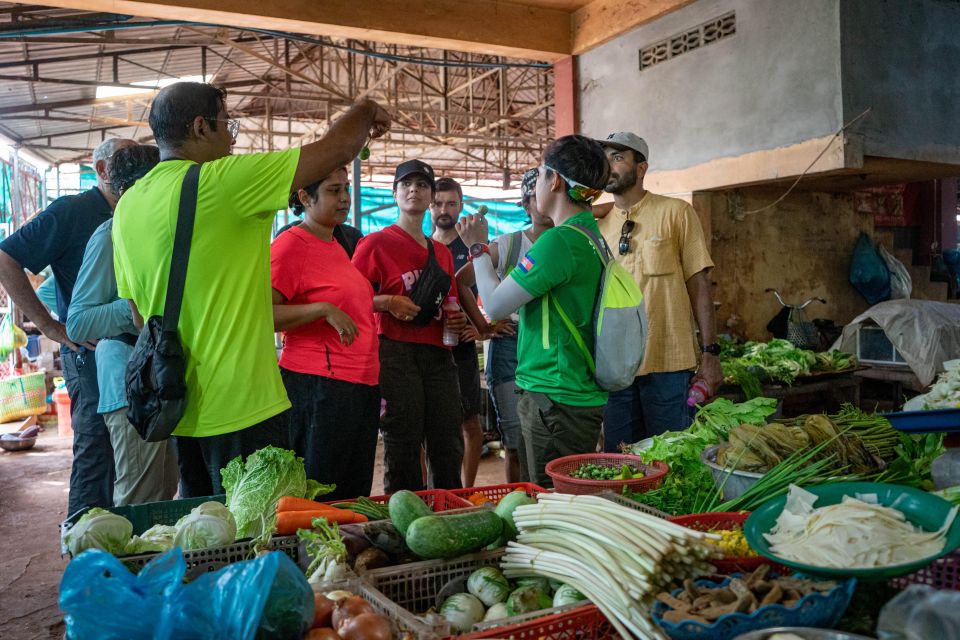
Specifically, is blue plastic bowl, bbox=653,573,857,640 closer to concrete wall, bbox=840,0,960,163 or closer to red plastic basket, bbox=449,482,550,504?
red plastic basket, bbox=449,482,550,504

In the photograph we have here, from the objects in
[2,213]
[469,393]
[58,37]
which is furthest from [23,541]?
[2,213]

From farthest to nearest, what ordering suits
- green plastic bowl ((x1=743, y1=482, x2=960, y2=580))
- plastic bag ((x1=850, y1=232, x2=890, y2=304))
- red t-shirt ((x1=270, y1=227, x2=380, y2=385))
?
1. plastic bag ((x1=850, y1=232, x2=890, y2=304))
2. red t-shirt ((x1=270, y1=227, x2=380, y2=385))
3. green plastic bowl ((x1=743, y1=482, x2=960, y2=580))

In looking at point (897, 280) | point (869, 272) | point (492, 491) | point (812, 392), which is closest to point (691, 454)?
point (492, 491)

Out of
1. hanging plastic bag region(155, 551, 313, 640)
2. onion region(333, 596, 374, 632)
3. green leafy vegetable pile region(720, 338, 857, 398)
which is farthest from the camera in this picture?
green leafy vegetable pile region(720, 338, 857, 398)

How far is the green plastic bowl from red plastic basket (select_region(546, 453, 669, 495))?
26.4 inches

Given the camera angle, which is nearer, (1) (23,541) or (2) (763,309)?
(1) (23,541)

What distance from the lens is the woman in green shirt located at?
2979 millimetres

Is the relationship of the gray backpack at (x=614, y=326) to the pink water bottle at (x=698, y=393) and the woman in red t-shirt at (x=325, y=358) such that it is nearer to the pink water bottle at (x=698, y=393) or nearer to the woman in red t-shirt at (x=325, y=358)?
the woman in red t-shirt at (x=325, y=358)

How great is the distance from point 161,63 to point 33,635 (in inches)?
506

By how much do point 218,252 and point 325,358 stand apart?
1.02 m

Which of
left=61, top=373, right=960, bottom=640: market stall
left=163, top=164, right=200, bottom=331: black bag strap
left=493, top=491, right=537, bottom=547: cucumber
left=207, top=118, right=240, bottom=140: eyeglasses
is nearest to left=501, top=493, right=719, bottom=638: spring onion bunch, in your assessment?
left=61, top=373, right=960, bottom=640: market stall

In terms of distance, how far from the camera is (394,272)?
424cm

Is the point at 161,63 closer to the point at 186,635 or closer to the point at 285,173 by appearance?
the point at 285,173

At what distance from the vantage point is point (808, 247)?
7137 millimetres
